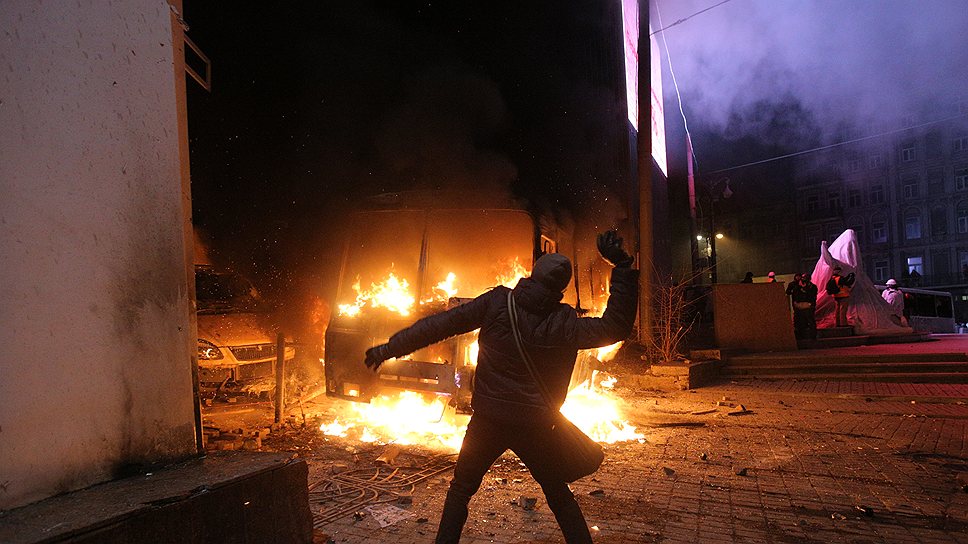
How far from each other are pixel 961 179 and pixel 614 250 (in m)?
55.6

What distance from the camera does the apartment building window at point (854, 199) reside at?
154 ft

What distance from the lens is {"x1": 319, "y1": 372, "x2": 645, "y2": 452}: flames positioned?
6.16 metres

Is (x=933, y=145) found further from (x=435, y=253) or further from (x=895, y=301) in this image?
(x=435, y=253)

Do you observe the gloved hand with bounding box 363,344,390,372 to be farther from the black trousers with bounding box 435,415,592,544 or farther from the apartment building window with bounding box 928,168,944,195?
the apartment building window with bounding box 928,168,944,195

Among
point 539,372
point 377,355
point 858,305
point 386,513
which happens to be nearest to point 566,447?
point 539,372

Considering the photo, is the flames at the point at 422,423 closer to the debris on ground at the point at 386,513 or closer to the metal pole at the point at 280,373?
the metal pole at the point at 280,373

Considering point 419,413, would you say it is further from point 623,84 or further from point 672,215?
point 672,215

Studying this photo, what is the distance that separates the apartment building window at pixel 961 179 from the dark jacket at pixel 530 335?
55539 mm

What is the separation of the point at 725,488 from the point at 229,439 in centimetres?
529

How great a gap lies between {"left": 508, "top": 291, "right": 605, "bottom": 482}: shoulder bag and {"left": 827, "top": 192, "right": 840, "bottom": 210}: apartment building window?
183 ft

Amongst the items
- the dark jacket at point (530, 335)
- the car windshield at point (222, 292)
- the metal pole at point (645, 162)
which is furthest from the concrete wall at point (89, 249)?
the metal pole at point (645, 162)

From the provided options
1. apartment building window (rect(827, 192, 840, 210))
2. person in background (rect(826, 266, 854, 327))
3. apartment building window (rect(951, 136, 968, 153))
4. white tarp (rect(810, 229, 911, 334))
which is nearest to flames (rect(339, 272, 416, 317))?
person in background (rect(826, 266, 854, 327))

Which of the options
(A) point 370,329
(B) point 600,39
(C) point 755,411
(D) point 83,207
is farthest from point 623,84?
(D) point 83,207

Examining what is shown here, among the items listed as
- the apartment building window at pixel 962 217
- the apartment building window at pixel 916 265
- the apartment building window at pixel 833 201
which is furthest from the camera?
the apartment building window at pixel 833 201
